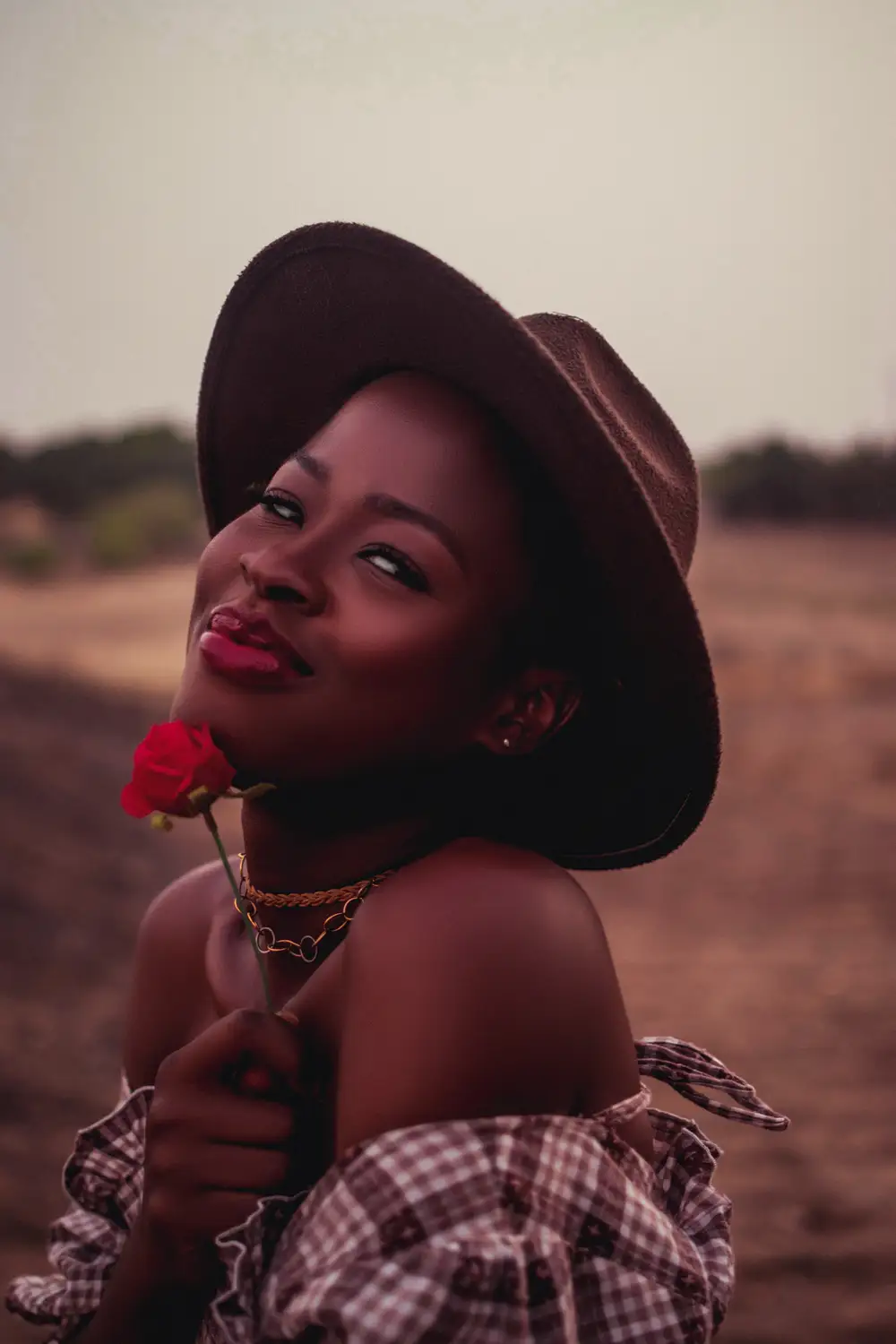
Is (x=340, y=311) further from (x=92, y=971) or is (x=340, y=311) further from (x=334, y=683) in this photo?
(x=92, y=971)

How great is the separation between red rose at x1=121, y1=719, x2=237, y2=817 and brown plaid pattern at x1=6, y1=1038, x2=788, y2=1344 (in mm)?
422

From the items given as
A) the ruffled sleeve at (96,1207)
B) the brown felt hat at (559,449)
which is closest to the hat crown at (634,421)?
the brown felt hat at (559,449)

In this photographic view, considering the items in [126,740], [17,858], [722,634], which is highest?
[722,634]

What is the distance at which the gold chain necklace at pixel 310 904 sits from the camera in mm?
1690

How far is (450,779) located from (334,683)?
0.85 ft

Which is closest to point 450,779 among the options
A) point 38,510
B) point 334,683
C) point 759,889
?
point 334,683

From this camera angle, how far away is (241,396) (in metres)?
2.05

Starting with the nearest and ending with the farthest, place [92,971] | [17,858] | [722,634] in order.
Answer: [92,971], [17,858], [722,634]

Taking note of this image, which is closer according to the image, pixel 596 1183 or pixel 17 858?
pixel 596 1183

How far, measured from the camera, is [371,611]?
158cm

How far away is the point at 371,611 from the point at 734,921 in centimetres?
661

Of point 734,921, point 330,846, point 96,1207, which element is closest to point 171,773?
point 330,846

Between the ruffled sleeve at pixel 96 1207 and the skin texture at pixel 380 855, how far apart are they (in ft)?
0.47

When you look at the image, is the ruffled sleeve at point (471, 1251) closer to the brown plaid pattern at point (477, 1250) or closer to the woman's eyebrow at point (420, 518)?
the brown plaid pattern at point (477, 1250)
